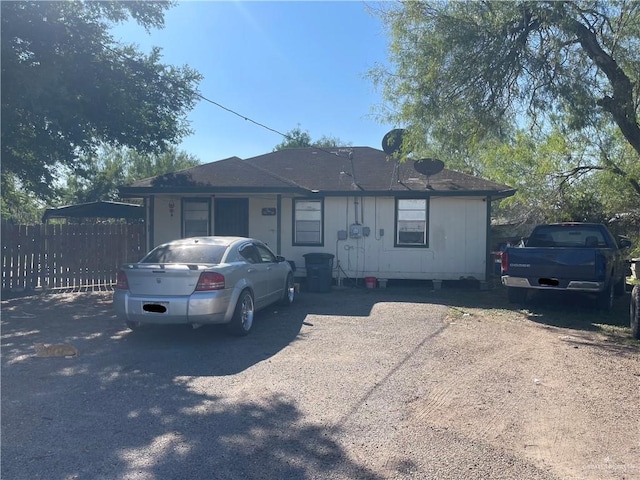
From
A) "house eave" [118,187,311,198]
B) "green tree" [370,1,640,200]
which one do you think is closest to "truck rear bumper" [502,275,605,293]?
"green tree" [370,1,640,200]

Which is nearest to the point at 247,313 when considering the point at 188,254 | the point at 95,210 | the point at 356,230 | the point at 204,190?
the point at 188,254

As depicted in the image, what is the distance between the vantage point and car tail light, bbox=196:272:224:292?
7.02 metres

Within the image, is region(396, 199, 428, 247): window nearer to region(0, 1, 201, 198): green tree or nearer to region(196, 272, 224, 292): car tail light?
region(0, 1, 201, 198): green tree

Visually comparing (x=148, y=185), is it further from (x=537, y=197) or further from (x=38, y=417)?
(x=537, y=197)

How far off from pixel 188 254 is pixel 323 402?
3.90 meters

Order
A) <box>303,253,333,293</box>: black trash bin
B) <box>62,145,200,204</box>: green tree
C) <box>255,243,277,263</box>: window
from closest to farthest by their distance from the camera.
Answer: <box>255,243,277,263</box>: window
<box>303,253,333,293</box>: black trash bin
<box>62,145,200,204</box>: green tree

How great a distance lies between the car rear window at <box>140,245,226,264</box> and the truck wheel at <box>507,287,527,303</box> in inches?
249

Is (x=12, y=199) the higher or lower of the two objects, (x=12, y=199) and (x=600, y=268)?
the higher

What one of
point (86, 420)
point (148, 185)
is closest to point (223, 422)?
point (86, 420)

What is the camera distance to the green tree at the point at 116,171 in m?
31.0

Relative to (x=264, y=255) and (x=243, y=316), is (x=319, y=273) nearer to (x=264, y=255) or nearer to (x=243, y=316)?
(x=264, y=255)

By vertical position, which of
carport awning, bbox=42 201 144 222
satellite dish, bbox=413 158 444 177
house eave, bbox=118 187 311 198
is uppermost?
Answer: satellite dish, bbox=413 158 444 177

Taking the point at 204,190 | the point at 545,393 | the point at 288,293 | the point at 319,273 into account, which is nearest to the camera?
the point at 545,393

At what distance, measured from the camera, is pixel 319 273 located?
1284cm
